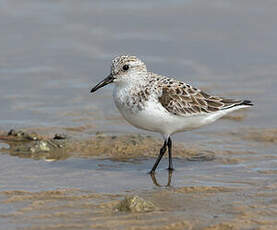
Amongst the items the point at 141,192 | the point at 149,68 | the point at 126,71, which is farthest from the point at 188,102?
the point at 149,68

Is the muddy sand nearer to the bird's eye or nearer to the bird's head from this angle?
the bird's head

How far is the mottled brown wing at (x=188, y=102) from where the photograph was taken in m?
9.77

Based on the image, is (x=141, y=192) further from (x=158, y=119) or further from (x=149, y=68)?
(x=149, y=68)

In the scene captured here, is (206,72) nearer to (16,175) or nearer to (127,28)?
(127,28)

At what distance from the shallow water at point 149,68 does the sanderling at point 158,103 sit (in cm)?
56

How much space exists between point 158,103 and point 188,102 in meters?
0.53

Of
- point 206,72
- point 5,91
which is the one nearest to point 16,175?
point 5,91

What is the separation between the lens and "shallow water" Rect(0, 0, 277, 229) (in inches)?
350

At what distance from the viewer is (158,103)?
9.68 m

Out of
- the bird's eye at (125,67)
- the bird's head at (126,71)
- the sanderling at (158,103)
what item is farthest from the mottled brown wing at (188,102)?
the bird's eye at (125,67)

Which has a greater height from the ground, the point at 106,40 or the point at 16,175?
the point at 106,40

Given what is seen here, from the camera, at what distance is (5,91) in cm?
1309

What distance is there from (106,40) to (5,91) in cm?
→ 303

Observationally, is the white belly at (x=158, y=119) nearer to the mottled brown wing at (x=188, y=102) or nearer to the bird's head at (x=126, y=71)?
the mottled brown wing at (x=188, y=102)
